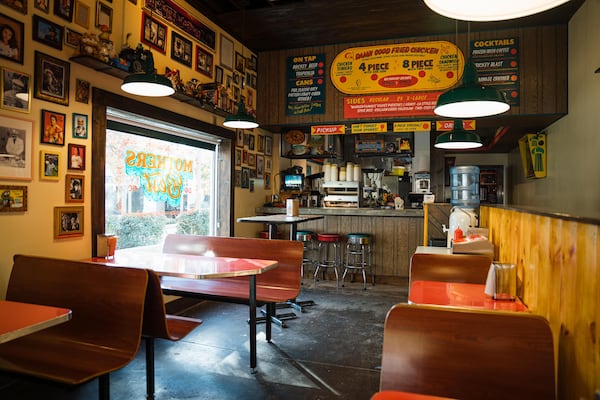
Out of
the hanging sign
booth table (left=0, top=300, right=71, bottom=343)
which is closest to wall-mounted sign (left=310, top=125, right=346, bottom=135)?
the hanging sign

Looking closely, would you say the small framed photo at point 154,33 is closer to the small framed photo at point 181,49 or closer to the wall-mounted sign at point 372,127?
the small framed photo at point 181,49

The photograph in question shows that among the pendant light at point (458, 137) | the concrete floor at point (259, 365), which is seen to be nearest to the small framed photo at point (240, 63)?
the pendant light at point (458, 137)

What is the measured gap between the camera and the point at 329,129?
242 inches

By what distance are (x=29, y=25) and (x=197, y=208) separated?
2877 mm

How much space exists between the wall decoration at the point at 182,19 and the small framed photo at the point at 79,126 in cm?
147

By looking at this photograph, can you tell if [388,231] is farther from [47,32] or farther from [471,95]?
[47,32]

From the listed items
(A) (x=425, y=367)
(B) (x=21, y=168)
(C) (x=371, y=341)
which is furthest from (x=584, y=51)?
(B) (x=21, y=168)

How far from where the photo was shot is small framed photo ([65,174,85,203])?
10.3 ft

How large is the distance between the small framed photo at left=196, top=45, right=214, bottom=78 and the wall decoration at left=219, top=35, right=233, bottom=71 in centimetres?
26

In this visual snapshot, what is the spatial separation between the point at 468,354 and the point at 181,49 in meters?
4.39

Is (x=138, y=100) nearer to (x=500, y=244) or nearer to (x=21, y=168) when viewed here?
(x=21, y=168)

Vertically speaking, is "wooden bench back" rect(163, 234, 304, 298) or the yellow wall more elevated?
the yellow wall

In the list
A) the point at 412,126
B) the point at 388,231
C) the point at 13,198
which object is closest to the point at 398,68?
the point at 412,126

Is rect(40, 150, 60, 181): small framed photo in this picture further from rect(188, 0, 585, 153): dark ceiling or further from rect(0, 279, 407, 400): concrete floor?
rect(188, 0, 585, 153): dark ceiling
